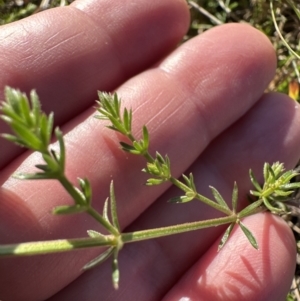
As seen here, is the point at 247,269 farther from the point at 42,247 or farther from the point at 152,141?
the point at 42,247

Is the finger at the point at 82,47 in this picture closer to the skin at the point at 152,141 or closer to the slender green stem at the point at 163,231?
the skin at the point at 152,141

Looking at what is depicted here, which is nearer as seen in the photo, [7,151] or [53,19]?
[7,151]

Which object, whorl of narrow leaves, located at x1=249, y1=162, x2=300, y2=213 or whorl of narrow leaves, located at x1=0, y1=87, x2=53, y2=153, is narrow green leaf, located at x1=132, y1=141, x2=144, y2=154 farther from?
whorl of narrow leaves, located at x1=0, y1=87, x2=53, y2=153

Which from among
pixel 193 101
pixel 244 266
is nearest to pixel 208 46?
pixel 193 101

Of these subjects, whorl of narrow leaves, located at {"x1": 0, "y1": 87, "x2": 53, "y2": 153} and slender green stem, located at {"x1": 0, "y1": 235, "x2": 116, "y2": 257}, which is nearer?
whorl of narrow leaves, located at {"x1": 0, "y1": 87, "x2": 53, "y2": 153}

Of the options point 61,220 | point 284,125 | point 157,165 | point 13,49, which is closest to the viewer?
point 157,165

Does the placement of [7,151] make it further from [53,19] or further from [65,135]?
[53,19]

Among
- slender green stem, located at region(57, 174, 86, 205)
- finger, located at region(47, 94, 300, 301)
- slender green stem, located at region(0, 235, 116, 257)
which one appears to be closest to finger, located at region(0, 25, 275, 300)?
finger, located at region(47, 94, 300, 301)

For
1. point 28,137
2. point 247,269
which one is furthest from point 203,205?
point 28,137
